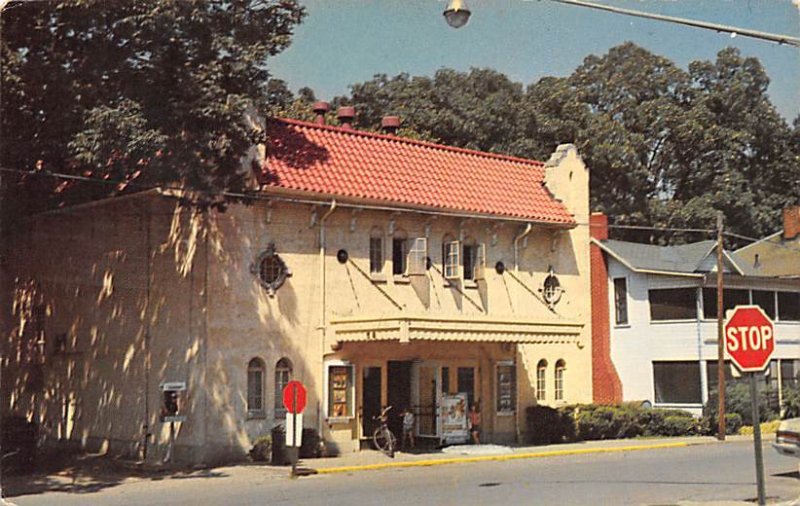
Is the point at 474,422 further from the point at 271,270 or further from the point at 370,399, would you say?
the point at 271,270

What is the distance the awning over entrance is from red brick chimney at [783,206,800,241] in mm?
6889

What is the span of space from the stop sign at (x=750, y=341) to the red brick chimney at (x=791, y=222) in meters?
18.2

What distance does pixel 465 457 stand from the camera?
2895 cm

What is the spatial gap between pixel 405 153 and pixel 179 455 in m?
11.6

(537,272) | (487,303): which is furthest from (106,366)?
(537,272)

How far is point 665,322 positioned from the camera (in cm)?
3900

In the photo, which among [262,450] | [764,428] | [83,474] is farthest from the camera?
[764,428]

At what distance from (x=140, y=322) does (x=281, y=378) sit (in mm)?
3909

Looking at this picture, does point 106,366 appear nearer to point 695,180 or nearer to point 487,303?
point 487,303

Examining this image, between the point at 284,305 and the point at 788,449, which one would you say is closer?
the point at 788,449

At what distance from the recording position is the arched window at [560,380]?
36.1 metres

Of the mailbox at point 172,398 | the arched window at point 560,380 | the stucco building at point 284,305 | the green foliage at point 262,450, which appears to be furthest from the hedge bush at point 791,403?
the mailbox at point 172,398

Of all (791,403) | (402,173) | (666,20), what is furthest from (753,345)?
(791,403)

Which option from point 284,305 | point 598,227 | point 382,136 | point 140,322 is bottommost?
point 140,322
